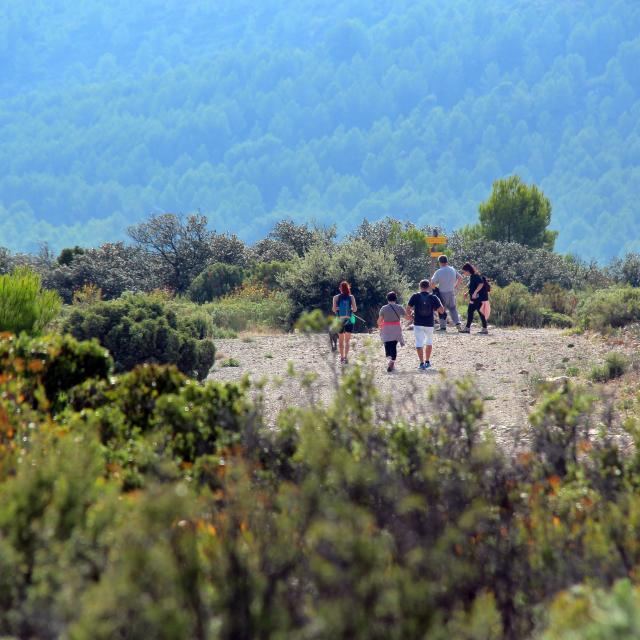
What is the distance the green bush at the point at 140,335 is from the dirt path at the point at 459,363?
0.88 metres

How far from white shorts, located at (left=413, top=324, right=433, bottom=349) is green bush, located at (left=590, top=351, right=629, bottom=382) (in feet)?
8.17

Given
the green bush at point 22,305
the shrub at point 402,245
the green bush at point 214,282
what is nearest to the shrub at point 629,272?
the shrub at point 402,245

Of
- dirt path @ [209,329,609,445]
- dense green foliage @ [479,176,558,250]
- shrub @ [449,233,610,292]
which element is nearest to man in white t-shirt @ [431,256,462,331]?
dirt path @ [209,329,609,445]

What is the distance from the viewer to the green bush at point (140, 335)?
1312cm

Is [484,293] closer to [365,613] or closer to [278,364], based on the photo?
[278,364]

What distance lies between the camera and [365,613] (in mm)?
2912

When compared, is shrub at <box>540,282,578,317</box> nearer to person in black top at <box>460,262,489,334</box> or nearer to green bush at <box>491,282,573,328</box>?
green bush at <box>491,282,573,328</box>

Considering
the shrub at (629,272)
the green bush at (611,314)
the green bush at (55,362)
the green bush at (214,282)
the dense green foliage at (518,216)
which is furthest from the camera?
the dense green foliage at (518,216)

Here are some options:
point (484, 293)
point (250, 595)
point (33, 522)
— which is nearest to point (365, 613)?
point (250, 595)

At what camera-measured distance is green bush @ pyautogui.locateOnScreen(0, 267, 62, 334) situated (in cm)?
1120

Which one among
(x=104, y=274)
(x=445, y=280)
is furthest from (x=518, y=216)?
(x=445, y=280)

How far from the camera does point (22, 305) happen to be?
450 inches

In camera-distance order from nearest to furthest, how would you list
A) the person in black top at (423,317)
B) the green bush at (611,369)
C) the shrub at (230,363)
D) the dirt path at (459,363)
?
1. the dirt path at (459,363)
2. the green bush at (611,369)
3. the person in black top at (423,317)
4. the shrub at (230,363)

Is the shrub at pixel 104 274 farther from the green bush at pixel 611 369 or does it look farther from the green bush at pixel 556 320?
the green bush at pixel 611 369
